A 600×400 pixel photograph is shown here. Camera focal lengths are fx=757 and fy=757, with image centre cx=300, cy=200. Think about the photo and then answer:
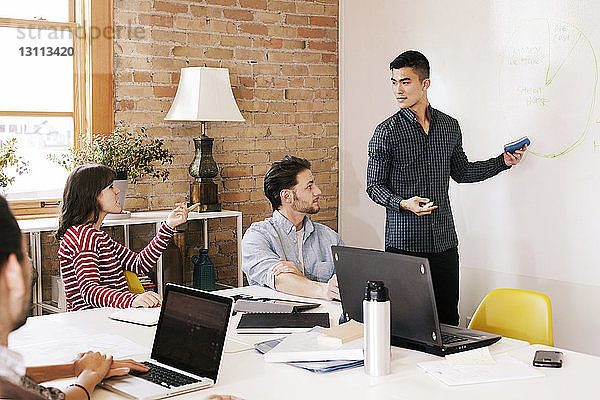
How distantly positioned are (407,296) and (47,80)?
2.66m

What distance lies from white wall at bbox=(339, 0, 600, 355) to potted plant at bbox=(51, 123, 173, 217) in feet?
5.03

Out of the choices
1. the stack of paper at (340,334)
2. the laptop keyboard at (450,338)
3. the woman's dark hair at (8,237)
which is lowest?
the laptop keyboard at (450,338)

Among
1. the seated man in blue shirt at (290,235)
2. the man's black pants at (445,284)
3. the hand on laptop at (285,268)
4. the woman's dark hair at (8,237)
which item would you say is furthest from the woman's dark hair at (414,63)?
the woman's dark hair at (8,237)

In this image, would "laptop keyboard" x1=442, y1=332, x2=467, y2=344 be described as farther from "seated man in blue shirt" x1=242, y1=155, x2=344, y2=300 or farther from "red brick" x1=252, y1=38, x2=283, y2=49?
"red brick" x1=252, y1=38, x2=283, y2=49

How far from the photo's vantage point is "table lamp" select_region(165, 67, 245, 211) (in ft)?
13.3

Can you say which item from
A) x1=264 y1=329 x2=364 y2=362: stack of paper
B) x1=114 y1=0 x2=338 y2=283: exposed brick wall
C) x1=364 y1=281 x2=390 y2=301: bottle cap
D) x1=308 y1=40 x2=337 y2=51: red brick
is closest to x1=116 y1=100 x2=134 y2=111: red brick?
x1=114 y1=0 x2=338 y2=283: exposed brick wall

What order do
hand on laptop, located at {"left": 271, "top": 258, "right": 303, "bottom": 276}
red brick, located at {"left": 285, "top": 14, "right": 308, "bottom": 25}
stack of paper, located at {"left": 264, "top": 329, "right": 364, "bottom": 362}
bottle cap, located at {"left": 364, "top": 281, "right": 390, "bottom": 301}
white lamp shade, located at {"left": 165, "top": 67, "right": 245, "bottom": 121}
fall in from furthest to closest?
red brick, located at {"left": 285, "top": 14, "right": 308, "bottom": 25} → white lamp shade, located at {"left": 165, "top": 67, "right": 245, "bottom": 121} → hand on laptop, located at {"left": 271, "top": 258, "right": 303, "bottom": 276} → stack of paper, located at {"left": 264, "top": 329, "right": 364, "bottom": 362} → bottle cap, located at {"left": 364, "top": 281, "right": 390, "bottom": 301}

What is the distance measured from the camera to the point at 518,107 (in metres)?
3.92

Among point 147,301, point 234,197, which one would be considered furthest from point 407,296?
point 234,197

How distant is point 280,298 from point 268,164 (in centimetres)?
206

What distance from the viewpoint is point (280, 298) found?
2822mm

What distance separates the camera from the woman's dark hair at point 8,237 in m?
0.96

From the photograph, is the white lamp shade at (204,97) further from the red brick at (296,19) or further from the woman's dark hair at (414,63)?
the woman's dark hair at (414,63)

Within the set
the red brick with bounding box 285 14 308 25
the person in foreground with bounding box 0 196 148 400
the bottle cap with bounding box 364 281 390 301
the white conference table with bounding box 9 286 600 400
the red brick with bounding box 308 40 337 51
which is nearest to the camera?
the person in foreground with bounding box 0 196 148 400
